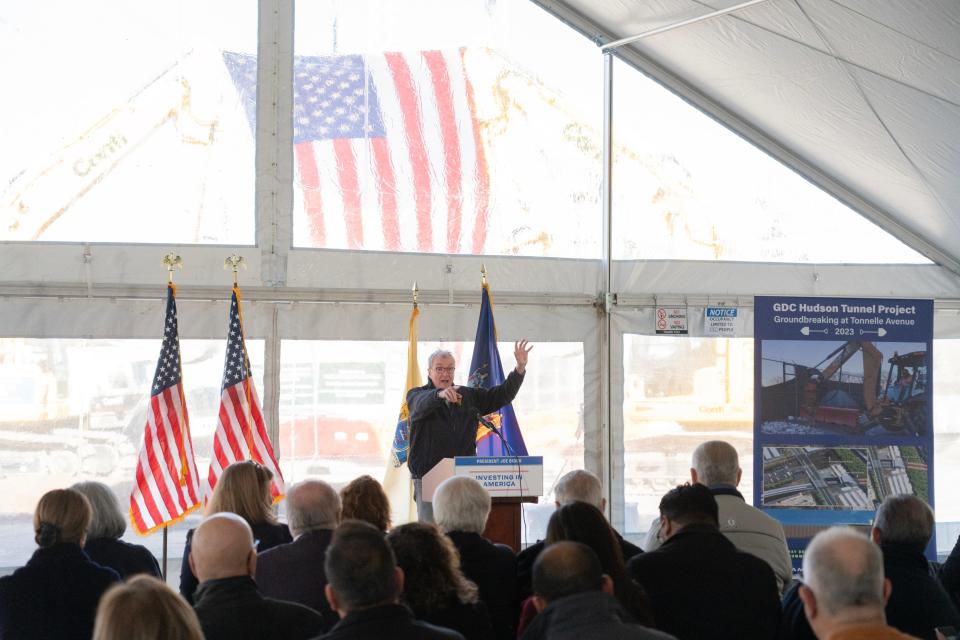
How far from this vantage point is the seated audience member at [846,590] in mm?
2262

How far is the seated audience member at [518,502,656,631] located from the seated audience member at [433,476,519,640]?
361 mm

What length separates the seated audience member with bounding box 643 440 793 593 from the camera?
4012mm

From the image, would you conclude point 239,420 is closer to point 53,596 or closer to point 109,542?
point 109,542

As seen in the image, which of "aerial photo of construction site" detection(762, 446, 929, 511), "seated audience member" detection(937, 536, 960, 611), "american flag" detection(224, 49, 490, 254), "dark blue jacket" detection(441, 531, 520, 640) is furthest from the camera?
"american flag" detection(224, 49, 490, 254)

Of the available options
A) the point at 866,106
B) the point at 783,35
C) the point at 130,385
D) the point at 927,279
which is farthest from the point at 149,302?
the point at 927,279

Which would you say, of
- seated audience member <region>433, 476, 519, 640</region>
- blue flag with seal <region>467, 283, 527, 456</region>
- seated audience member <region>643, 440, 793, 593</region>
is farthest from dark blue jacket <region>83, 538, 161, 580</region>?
blue flag with seal <region>467, 283, 527, 456</region>

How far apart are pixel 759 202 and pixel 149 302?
15.6 ft

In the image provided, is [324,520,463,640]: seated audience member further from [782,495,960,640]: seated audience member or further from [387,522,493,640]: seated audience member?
[782,495,960,640]: seated audience member

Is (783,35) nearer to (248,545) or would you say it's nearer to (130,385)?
(130,385)

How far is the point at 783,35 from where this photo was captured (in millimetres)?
6922

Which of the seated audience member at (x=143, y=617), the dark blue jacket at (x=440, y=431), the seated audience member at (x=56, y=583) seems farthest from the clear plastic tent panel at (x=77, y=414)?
the seated audience member at (x=143, y=617)

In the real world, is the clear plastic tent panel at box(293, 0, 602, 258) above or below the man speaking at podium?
above

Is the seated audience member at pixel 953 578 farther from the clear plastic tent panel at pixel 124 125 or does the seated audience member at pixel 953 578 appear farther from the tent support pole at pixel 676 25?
the clear plastic tent panel at pixel 124 125

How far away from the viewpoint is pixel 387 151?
767 cm
